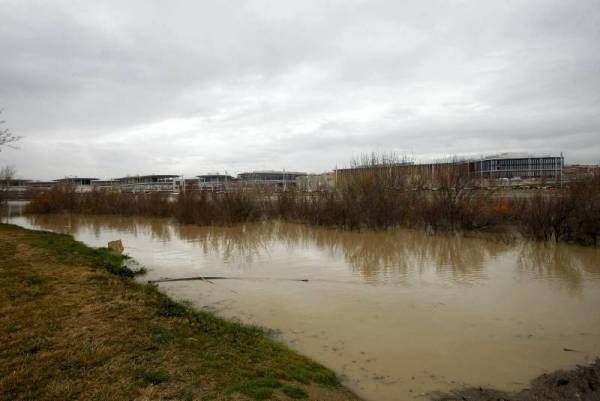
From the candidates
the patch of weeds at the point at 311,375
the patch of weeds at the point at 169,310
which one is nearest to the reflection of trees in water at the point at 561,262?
the patch of weeds at the point at 311,375

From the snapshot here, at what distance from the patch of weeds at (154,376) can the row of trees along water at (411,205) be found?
1983cm

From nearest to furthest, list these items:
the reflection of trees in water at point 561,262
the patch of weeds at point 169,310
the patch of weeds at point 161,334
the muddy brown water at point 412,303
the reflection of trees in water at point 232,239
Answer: the patch of weeds at point 161,334
the muddy brown water at point 412,303
the patch of weeds at point 169,310
the reflection of trees in water at point 561,262
the reflection of trees in water at point 232,239

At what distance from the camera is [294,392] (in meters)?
4.31

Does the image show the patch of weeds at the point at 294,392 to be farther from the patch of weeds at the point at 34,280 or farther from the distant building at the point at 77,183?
the distant building at the point at 77,183

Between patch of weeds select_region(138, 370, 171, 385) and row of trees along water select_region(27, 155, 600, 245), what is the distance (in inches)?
781

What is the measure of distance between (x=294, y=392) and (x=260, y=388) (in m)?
0.41

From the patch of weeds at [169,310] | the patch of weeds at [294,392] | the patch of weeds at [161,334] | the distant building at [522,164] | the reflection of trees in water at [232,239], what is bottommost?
the reflection of trees in water at [232,239]

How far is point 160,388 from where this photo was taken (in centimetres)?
403

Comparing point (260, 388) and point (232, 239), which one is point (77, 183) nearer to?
point (232, 239)

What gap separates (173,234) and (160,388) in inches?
856

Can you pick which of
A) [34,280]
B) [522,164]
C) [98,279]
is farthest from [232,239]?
[522,164]

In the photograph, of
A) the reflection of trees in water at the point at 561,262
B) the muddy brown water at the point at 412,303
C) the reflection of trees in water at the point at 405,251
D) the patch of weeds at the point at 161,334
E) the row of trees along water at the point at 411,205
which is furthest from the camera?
the row of trees along water at the point at 411,205

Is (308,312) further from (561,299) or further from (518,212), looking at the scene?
(518,212)

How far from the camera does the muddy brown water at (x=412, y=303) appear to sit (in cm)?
587
